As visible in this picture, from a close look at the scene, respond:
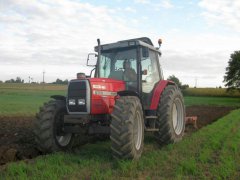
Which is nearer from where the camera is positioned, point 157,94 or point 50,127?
point 50,127

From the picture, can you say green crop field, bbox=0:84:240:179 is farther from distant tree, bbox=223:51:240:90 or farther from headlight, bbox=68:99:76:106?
distant tree, bbox=223:51:240:90

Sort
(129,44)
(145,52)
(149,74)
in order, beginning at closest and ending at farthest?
(145,52), (129,44), (149,74)

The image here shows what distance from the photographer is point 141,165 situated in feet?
20.7

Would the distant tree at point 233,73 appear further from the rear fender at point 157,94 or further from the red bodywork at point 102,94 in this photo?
the red bodywork at point 102,94

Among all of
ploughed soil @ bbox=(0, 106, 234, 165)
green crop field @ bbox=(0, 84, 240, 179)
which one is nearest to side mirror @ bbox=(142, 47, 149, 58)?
green crop field @ bbox=(0, 84, 240, 179)

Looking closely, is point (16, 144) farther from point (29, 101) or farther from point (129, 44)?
point (29, 101)

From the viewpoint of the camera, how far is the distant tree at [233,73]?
5725 cm

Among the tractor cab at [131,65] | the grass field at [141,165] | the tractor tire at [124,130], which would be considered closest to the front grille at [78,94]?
the tractor tire at [124,130]

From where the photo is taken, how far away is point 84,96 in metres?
7.50

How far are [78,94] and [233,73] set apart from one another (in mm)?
54636

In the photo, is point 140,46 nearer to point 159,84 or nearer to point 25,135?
point 159,84

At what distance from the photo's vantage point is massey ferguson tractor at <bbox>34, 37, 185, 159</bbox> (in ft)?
22.2

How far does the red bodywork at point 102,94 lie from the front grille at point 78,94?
0.38 feet

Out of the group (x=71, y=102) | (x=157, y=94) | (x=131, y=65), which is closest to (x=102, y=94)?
(x=71, y=102)
